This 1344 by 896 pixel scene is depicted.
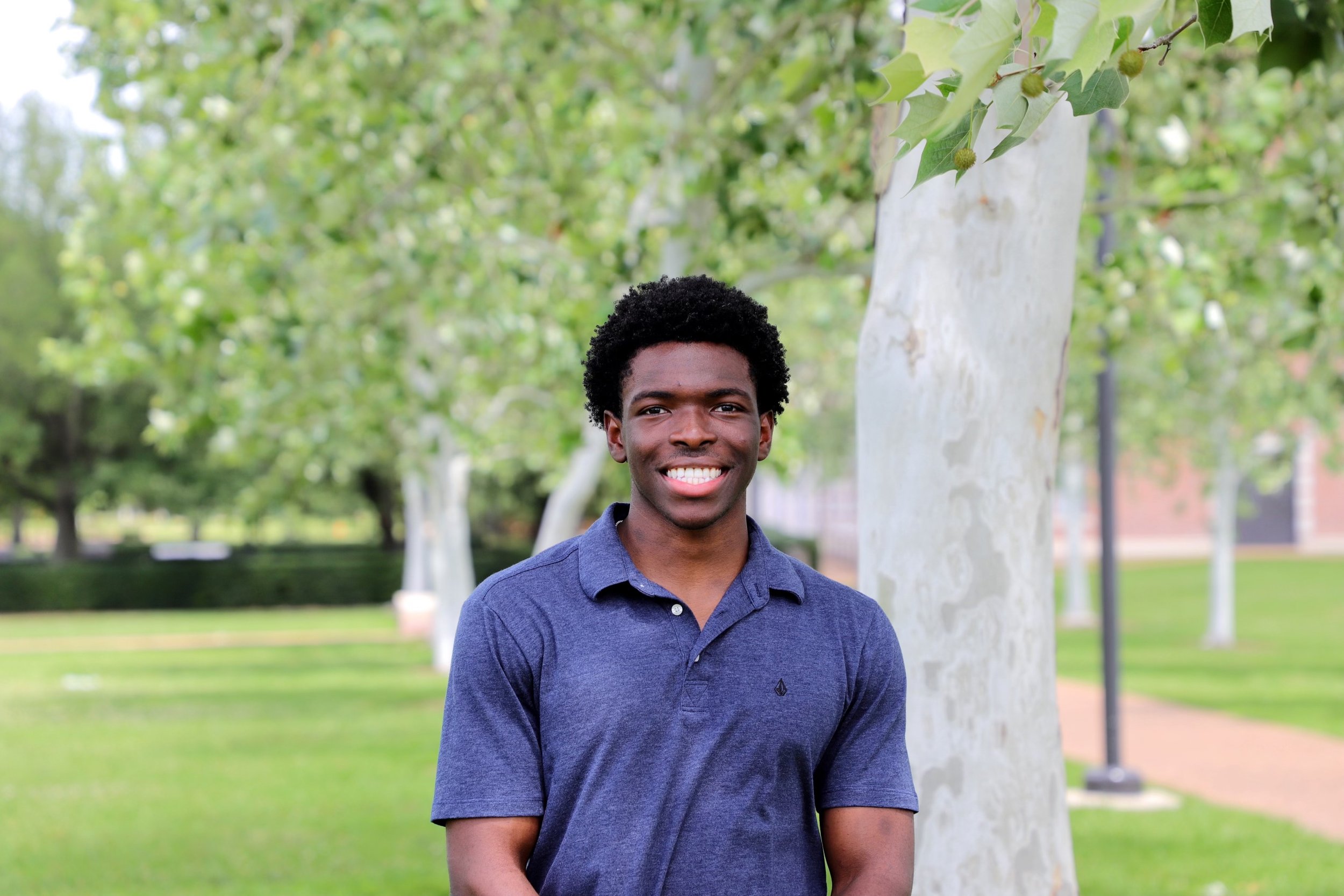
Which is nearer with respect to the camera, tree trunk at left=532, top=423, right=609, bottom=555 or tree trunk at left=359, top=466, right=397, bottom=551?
tree trunk at left=532, top=423, right=609, bottom=555

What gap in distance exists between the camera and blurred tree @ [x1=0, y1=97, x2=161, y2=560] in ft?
116

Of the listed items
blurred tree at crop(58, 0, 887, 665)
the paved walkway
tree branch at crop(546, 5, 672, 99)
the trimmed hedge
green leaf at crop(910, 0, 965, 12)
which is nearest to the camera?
green leaf at crop(910, 0, 965, 12)

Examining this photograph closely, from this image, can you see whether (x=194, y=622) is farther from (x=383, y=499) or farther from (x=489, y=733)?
(x=489, y=733)

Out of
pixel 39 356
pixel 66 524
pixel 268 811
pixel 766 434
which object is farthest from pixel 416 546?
pixel 766 434

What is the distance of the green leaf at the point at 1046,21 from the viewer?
1.57m

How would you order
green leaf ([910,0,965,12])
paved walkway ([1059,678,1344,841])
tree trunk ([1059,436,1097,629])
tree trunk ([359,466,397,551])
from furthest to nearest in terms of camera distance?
1. tree trunk ([359,466,397,551])
2. tree trunk ([1059,436,1097,629])
3. paved walkway ([1059,678,1344,841])
4. green leaf ([910,0,965,12])

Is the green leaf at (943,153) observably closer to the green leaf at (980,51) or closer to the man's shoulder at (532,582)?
the green leaf at (980,51)

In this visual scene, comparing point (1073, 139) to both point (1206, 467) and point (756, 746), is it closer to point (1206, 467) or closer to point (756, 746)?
Result: point (756, 746)

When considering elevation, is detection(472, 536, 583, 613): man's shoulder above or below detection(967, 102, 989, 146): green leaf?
below

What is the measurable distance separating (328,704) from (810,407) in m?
7.49

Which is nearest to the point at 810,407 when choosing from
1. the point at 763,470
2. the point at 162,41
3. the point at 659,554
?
the point at 763,470

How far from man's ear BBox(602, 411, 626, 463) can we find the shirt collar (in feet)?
0.34

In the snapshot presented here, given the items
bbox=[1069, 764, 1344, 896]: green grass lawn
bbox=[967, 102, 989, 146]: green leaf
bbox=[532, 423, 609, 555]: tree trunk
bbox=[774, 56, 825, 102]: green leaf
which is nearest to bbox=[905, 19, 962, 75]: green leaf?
bbox=[967, 102, 989, 146]: green leaf

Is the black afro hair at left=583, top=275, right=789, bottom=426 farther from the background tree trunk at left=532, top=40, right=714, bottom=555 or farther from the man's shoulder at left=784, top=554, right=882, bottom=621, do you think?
the background tree trunk at left=532, top=40, right=714, bottom=555
